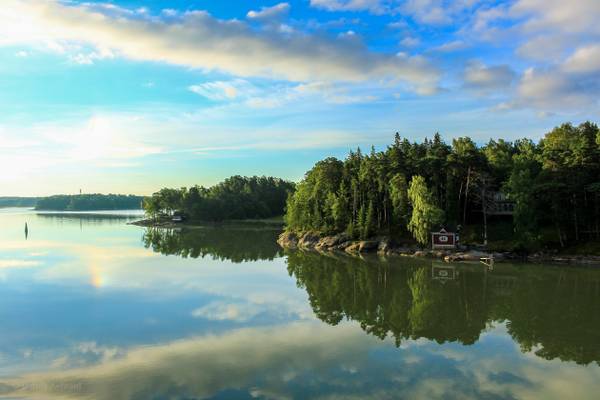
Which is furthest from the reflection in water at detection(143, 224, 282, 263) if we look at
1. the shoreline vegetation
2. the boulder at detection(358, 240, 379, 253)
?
the boulder at detection(358, 240, 379, 253)

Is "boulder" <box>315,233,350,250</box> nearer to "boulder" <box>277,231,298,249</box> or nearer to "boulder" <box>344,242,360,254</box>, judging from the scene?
"boulder" <box>344,242,360,254</box>

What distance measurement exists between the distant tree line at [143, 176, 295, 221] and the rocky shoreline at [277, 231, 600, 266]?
68.9 metres

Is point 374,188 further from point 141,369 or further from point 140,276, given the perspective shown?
point 141,369

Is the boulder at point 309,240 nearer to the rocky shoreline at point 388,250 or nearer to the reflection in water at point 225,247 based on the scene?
the rocky shoreline at point 388,250

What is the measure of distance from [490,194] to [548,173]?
923 centimetres

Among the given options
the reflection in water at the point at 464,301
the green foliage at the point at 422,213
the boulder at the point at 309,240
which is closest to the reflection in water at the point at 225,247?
the boulder at the point at 309,240

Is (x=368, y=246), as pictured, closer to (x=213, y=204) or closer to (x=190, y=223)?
(x=190, y=223)

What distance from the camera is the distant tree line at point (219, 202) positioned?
145m

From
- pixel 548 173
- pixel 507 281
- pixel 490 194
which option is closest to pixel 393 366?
pixel 507 281

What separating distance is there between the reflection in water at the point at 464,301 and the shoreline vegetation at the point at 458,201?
8.21 m

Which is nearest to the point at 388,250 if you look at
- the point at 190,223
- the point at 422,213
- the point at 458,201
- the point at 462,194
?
the point at 422,213

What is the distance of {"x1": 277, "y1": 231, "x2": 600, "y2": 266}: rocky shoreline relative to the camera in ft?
175

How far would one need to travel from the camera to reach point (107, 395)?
55.9ft

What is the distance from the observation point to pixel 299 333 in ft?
83.7
